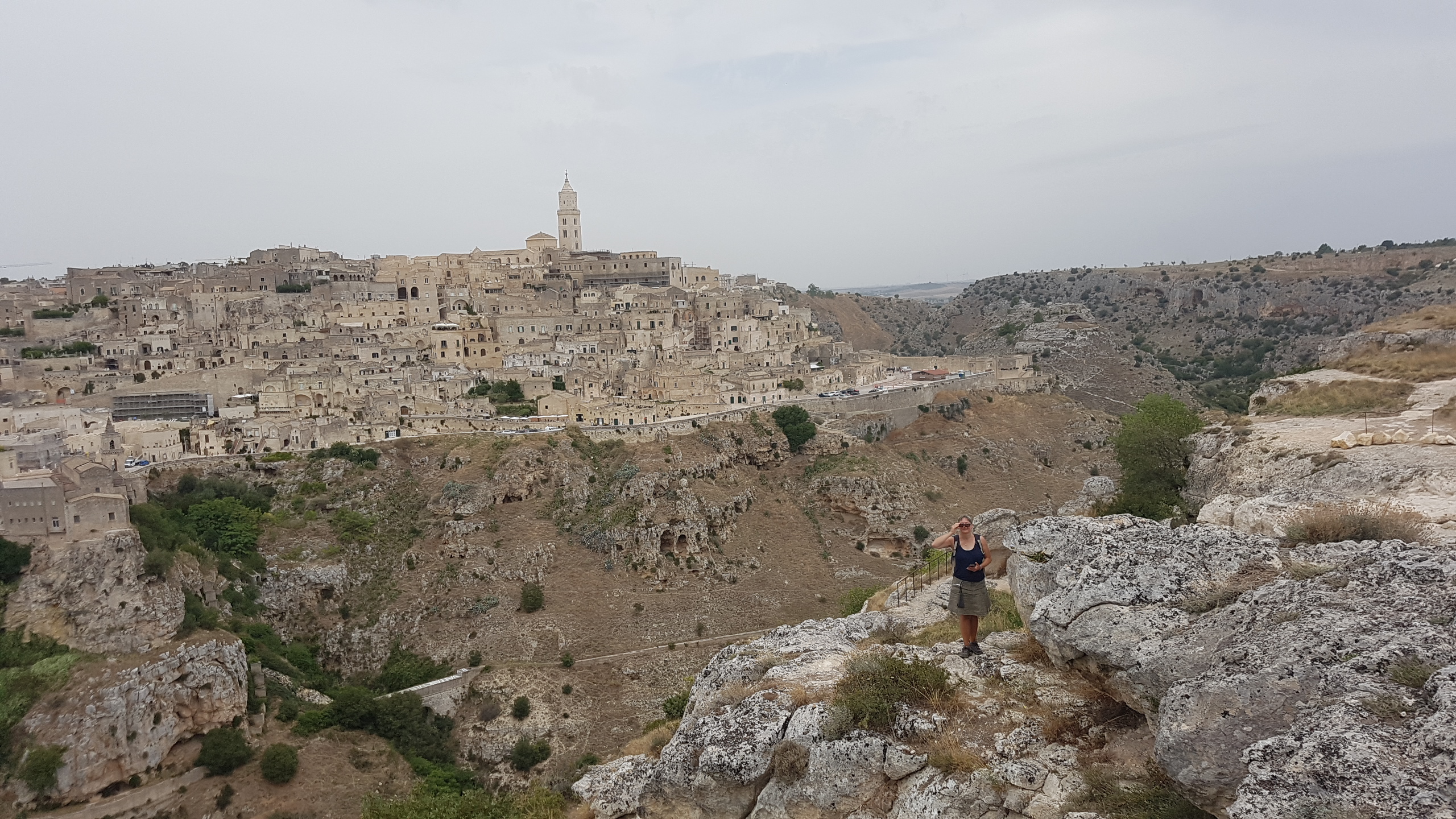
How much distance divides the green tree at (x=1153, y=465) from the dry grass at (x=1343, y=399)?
254 centimetres

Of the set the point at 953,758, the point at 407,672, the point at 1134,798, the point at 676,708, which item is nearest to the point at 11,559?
the point at 407,672

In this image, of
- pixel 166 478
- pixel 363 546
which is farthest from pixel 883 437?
pixel 166 478

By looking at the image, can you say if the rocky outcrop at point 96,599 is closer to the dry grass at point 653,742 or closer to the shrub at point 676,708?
the shrub at point 676,708

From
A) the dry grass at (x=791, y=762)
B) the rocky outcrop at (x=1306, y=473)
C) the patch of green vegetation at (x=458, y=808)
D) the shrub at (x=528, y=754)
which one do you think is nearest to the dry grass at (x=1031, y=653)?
the rocky outcrop at (x=1306, y=473)

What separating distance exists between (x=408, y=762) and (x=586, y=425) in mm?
22046

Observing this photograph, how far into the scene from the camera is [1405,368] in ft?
72.9

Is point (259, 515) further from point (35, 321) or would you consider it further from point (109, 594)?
point (35, 321)

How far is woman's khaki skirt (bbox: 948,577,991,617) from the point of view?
9180 millimetres

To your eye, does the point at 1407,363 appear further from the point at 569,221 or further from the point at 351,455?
the point at 569,221

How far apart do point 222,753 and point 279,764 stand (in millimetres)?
2067

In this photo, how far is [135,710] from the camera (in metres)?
26.1

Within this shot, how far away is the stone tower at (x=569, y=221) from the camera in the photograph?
8656 cm

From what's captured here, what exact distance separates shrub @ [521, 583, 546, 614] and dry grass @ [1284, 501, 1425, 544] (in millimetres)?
31605

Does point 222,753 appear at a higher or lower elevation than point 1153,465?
lower
